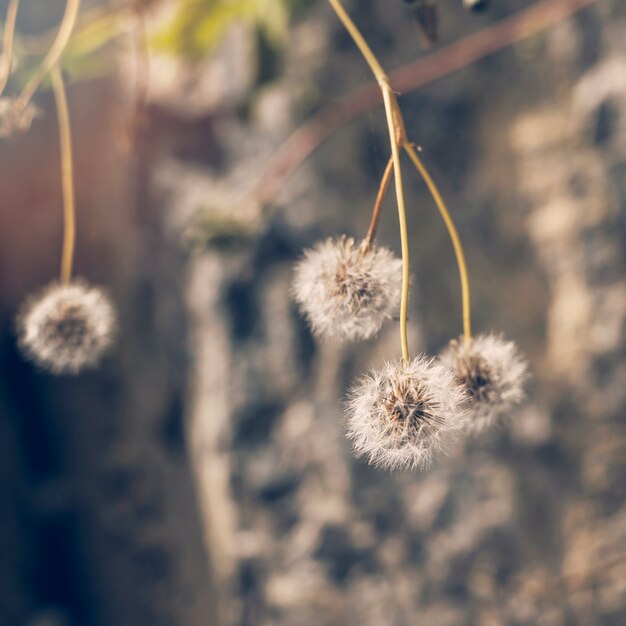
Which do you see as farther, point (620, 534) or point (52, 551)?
point (52, 551)

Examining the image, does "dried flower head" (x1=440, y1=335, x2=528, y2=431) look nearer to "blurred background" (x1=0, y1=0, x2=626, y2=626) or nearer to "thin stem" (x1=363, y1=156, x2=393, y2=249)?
"thin stem" (x1=363, y1=156, x2=393, y2=249)

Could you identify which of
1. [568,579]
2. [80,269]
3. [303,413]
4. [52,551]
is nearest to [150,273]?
[80,269]

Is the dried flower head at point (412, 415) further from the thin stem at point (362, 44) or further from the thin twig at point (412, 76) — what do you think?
the thin twig at point (412, 76)

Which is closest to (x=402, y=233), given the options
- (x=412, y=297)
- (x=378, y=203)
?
(x=378, y=203)

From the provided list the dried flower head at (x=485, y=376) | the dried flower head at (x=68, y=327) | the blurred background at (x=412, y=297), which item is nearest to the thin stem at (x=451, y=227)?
the dried flower head at (x=485, y=376)

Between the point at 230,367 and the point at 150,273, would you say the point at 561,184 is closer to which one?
the point at 230,367

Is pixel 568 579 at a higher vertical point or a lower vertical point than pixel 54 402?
lower
